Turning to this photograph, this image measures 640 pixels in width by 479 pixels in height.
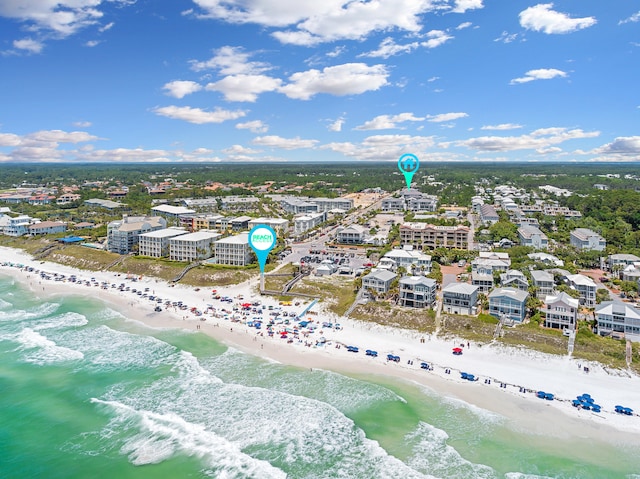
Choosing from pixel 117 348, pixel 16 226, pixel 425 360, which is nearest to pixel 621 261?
pixel 425 360

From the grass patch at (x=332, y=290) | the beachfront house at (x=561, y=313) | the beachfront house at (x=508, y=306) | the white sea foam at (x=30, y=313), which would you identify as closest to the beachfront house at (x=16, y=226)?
the white sea foam at (x=30, y=313)

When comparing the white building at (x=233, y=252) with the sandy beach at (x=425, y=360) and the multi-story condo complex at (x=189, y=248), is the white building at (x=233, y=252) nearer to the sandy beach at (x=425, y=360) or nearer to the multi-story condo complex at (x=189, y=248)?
the multi-story condo complex at (x=189, y=248)

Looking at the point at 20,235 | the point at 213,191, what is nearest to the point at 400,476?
the point at 20,235

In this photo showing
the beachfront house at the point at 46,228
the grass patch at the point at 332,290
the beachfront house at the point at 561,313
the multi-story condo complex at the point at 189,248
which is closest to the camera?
the beachfront house at the point at 561,313

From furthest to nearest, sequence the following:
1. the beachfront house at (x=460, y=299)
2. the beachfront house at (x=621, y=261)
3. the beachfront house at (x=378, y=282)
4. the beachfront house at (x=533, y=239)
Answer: the beachfront house at (x=533, y=239)
the beachfront house at (x=621, y=261)
the beachfront house at (x=378, y=282)
the beachfront house at (x=460, y=299)

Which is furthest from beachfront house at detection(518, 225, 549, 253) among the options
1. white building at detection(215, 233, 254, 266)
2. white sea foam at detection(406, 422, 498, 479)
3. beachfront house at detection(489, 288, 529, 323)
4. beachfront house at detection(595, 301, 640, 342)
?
white sea foam at detection(406, 422, 498, 479)

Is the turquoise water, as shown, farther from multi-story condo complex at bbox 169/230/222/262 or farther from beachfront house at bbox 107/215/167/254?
beachfront house at bbox 107/215/167/254
